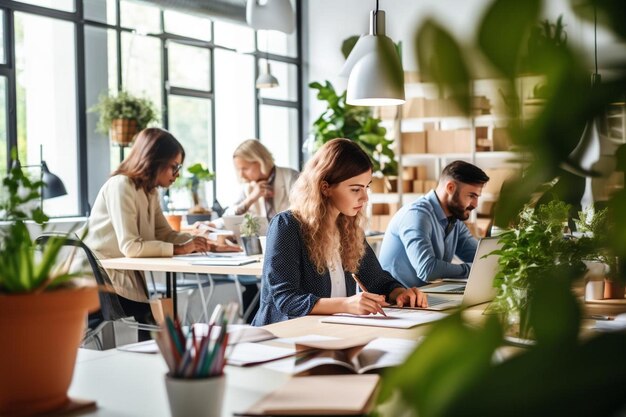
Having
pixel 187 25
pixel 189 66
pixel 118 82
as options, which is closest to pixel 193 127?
pixel 189 66

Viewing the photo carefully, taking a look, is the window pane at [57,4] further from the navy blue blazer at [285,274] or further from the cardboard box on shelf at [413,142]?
the navy blue blazer at [285,274]

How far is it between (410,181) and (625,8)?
857 cm

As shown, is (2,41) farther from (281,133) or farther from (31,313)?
(31,313)

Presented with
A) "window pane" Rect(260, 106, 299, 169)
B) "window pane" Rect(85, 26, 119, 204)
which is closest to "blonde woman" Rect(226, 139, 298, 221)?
"window pane" Rect(85, 26, 119, 204)

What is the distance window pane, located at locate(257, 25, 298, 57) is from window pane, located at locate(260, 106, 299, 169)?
68 centimetres

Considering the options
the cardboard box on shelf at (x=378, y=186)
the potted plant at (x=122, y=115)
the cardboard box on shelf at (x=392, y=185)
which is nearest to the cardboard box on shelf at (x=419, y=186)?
the cardboard box on shelf at (x=392, y=185)

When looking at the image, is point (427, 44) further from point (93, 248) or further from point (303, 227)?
point (93, 248)

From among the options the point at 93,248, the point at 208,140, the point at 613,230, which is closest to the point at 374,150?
the point at 208,140

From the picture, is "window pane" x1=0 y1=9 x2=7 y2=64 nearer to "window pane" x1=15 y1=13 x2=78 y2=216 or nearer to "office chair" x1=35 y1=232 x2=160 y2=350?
"window pane" x1=15 y1=13 x2=78 y2=216

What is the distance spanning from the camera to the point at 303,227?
9.47ft

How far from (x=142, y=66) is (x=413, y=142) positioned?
2.84 meters

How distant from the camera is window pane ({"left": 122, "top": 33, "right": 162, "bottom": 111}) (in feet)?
25.4

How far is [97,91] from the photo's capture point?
290 inches

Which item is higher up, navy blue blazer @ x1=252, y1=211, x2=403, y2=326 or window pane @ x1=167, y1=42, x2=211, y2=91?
window pane @ x1=167, y1=42, x2=211, y2=91
